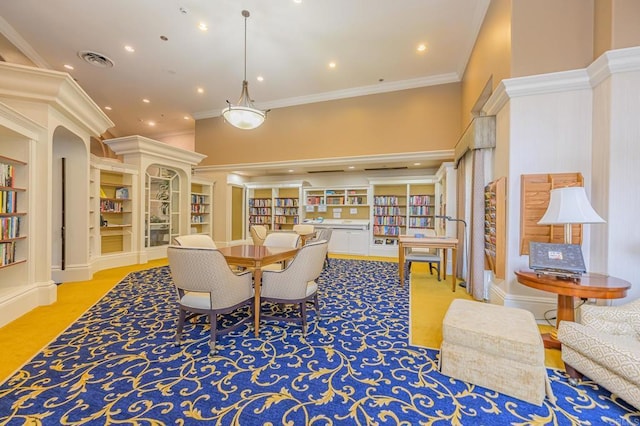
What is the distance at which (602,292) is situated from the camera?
2.05 m

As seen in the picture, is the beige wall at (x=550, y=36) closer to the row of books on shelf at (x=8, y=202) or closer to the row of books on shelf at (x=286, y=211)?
the row of books on shelf at (x=8, y=202)

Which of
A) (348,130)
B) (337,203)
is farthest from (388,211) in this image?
(348,130)

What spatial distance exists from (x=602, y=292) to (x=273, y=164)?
6488 mm

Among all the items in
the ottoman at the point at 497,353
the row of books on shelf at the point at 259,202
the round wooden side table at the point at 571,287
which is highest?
the row of books on shelf at the point at 259,202

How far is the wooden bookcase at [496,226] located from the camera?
3.08m

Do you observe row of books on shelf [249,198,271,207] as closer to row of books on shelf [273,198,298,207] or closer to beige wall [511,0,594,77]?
row of books on shelf [273,198,298,207]

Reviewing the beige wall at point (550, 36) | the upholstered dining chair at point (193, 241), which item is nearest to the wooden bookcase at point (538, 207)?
the beige wall at point (550, 36)

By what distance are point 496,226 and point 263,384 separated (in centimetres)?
295

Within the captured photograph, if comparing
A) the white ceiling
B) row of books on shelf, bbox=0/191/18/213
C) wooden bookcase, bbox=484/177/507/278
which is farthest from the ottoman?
row of books on shelf, bbox=0/191/18/213

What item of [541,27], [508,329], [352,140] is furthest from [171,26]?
[508,329]

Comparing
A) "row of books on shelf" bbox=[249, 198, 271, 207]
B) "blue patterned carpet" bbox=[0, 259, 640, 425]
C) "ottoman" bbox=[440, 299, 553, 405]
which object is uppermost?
"row of books on shelf" bbox=[249, 198, 271, 207]

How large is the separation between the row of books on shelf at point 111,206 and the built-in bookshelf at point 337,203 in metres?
4.59

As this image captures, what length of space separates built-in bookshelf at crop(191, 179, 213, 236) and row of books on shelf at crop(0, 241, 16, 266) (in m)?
4.49

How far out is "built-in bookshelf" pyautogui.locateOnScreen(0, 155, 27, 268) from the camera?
2975mm
